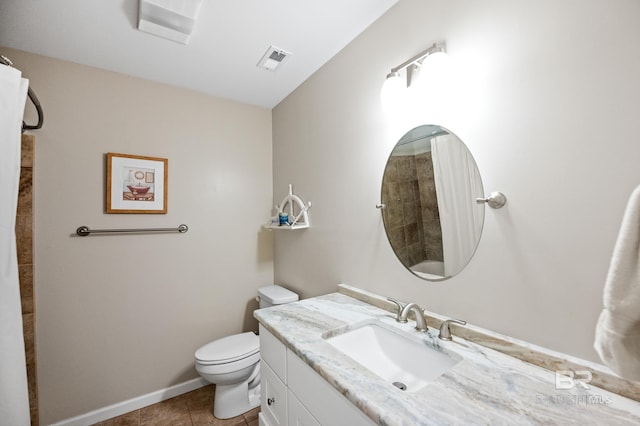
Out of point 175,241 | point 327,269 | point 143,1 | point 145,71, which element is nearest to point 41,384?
point 175,241

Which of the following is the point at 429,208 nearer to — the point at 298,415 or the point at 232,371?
the point at 298,415

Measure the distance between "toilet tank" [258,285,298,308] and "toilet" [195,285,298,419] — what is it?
13mm

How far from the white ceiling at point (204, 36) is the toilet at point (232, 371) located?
1681 millimetres

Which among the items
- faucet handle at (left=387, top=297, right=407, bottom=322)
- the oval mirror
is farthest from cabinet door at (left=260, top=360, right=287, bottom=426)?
the oval mirror

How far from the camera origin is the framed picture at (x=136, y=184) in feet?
5.96

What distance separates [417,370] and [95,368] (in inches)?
80.3

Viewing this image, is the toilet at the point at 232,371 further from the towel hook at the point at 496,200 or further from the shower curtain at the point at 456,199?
the towel hook at the point at 496,200

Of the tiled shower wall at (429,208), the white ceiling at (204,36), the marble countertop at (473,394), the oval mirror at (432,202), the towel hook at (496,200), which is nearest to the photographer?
the marble countertop at (473,394)

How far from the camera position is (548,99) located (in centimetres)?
83

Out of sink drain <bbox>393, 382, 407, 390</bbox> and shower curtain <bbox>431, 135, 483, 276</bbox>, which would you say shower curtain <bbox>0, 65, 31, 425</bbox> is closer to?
sink drain <bbox>393, 382, 407, 390</bbox>

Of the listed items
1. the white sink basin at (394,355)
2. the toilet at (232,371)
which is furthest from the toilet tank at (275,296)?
the white sink basin at (394,355)

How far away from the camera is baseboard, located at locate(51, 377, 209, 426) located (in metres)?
1.70

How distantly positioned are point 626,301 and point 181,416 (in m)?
2.31

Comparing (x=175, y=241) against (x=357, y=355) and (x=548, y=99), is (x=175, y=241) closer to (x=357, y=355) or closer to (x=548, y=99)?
(x=357, y=355)
